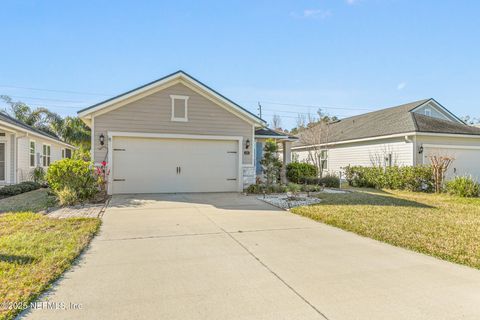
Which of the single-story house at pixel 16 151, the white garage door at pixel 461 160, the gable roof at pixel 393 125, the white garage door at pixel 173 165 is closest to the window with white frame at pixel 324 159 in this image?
the gable roof at pixel 393 125

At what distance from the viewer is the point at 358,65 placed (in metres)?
18.4

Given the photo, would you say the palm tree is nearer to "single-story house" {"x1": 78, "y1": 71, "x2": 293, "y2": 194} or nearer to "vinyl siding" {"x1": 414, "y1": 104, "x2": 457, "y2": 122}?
"single-story house" {"x1": 78, "y1": 71, "x2": 293, "y2": 194}

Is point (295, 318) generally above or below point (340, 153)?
below

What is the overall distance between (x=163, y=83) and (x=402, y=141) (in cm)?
1295

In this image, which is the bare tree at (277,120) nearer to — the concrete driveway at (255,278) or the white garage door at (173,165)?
the white garage door at (173,165)

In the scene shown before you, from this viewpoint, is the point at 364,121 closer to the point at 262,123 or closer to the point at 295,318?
the point at 262,123

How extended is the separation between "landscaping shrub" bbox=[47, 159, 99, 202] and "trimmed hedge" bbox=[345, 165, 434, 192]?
13.8m

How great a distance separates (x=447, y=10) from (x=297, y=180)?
35.2ft

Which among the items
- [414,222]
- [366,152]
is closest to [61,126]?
[366,152]

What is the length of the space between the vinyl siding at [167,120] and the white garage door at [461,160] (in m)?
10.6

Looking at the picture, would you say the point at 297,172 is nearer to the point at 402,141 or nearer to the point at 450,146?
the point at 402,141

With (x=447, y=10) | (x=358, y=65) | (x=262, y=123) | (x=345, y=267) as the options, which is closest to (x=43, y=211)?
(x=345, y=267)

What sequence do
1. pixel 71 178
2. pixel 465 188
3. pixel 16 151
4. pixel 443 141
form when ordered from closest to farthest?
1. pixel 71 178
2. pixel 465 188
3. pixel 16 151
4. pixel 443 141

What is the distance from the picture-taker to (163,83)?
39.8 ft
